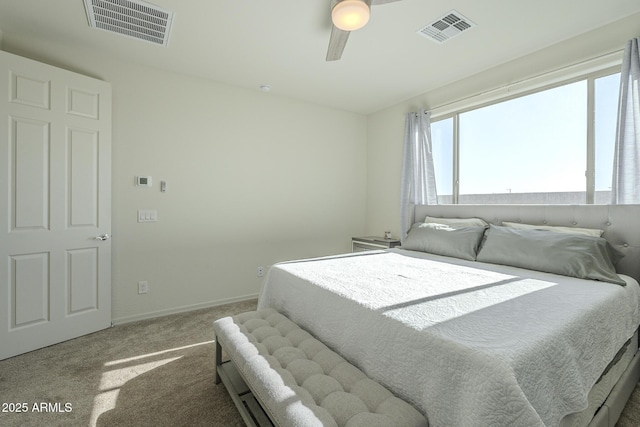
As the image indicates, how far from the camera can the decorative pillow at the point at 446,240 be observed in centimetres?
263

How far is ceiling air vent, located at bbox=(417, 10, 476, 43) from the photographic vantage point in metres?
2.17

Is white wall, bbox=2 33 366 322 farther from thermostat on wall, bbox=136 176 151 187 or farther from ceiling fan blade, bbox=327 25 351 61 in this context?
ceiling fan blade, bbox=327 25 351 61

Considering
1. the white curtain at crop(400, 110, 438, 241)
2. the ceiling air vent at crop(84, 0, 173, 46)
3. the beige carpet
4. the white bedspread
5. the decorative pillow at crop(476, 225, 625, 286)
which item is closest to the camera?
the white bedspread

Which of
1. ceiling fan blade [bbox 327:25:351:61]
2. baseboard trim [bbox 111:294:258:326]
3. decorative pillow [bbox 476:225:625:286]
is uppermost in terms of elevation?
ceiling fan blade [bbox 327:25:351:61]

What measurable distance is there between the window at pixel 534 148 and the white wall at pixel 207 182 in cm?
160

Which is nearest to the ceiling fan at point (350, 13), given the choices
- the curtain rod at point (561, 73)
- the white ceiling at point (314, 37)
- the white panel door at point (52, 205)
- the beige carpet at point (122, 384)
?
the white ceiling at point (314, 37)

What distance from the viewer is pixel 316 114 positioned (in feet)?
13.3

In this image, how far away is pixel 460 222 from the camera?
9.80 feet

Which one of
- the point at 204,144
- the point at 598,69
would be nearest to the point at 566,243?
the point at 598,69

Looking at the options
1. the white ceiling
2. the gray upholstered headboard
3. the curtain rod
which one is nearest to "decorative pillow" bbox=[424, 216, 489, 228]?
the gray upholstered headboard

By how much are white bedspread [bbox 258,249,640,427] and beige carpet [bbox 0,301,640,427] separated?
2.33 ft

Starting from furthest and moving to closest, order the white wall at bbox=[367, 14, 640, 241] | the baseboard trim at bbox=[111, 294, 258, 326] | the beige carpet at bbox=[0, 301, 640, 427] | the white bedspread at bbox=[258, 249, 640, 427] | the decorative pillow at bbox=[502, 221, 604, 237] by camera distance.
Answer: the baseboard trim at bbox=[111, 294, 258, 326] < the white wall at bbox=[367, 14, 640, 241] < the decorative pillow at bbox=[502, 221, 604, 237] < the beige carpet at bbox=[0, 301, 640, 427] < the white bedspread at bbox=[258, 249, 640, 427]

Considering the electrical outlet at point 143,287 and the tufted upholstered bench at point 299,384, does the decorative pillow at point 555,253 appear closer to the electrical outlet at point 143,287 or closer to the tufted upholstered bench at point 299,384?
the tufted upholstered bench at point 299,384

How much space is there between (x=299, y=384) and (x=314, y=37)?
2489 millimetres
